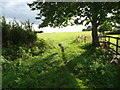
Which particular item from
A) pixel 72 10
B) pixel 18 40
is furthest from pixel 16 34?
pixel 72 10

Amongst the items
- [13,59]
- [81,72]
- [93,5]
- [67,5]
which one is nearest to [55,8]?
[67,5]

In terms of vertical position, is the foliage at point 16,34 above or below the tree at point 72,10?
below

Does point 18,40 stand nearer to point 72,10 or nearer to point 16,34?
point 16,34

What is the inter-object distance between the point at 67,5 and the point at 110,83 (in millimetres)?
10219

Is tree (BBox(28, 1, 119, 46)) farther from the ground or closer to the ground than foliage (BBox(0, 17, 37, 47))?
farther from the ground

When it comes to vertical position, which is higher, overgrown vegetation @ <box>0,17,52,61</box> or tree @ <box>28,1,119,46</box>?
tree @ <box>28,1,119,46</box>

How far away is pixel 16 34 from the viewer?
1280 cm

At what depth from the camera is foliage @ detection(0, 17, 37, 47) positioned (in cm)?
1219

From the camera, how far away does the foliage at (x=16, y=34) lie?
12194mm

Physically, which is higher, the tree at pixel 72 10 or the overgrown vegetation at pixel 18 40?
the tree at pixel 72 10

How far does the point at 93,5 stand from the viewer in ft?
36.3

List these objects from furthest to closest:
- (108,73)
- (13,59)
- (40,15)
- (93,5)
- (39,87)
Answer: (40,15)
(93,5)
(13,59)
(108,73)
(39,87)

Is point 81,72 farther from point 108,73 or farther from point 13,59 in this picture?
point 13,59

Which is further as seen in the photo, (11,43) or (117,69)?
(11,43)
